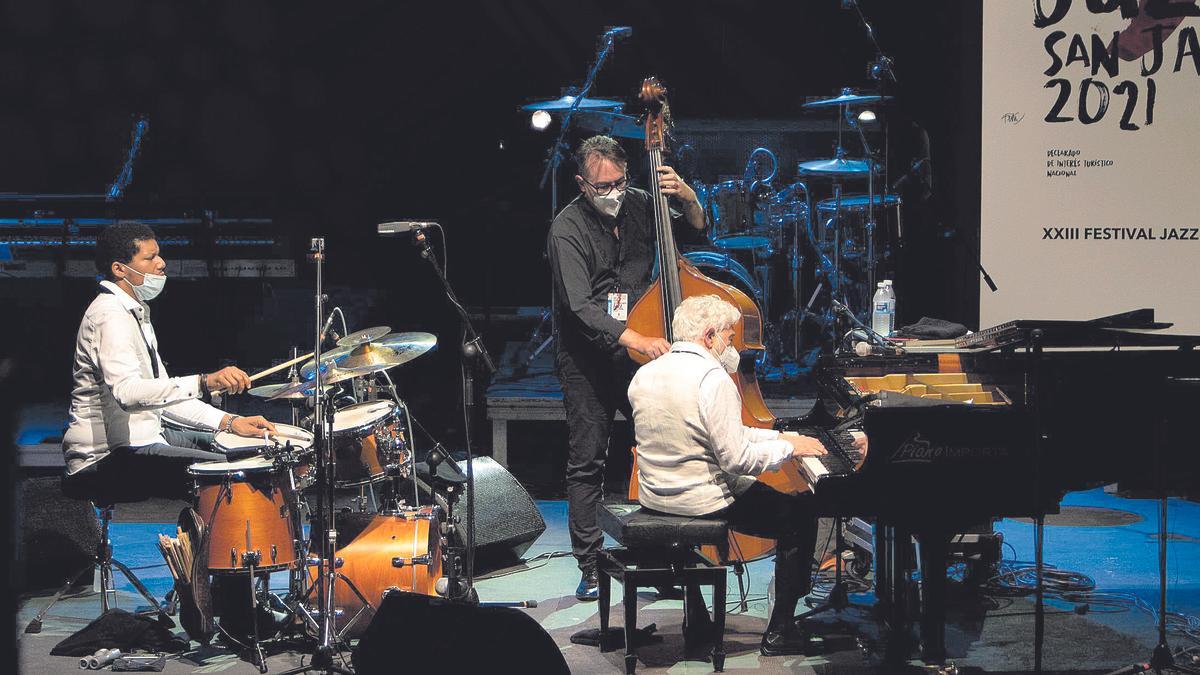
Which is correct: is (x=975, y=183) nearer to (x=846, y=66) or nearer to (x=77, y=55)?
(x=846, y=66)

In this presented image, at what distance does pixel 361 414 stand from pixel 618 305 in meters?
1.24

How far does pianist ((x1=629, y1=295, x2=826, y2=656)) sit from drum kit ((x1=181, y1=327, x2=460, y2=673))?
946mm

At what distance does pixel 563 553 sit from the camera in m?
6.12

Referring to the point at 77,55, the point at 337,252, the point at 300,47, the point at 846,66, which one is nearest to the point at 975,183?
the point at 846,66

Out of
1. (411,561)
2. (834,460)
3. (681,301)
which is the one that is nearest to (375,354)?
(411,561)

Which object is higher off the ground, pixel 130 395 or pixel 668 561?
pixel 130 395

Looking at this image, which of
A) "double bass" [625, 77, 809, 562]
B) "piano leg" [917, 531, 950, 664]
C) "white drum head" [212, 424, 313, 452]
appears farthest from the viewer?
"double bass" [625, 77, 809, 562]

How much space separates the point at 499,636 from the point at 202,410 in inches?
134

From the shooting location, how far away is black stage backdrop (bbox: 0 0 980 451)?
887 centimetres

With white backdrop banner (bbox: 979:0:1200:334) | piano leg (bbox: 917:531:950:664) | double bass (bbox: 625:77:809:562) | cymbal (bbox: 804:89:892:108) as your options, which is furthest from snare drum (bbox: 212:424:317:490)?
cymbal (bbox: 804:89:892:108)

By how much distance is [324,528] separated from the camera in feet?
14.9

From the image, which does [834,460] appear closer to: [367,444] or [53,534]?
[367,444]

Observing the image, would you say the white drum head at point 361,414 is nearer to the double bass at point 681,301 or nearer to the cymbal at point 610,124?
the double bass at point 681,301

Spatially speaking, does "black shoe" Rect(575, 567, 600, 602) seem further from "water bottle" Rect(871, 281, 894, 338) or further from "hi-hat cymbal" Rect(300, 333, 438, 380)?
"water bottle" Rect(871, 281, 894, 338)
